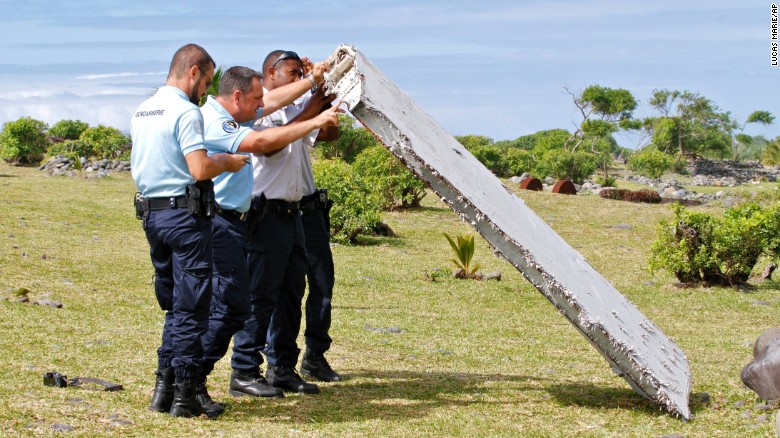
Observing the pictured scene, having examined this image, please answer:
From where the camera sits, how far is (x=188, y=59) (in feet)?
17.1

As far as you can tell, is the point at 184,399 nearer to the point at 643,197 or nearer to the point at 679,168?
the point at 643,197

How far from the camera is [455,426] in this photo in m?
5.38

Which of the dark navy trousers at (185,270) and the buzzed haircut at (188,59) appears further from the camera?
the buzzed haircut at (188,59)

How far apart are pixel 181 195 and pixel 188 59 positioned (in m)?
0.78

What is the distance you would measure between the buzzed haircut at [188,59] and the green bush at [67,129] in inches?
1570

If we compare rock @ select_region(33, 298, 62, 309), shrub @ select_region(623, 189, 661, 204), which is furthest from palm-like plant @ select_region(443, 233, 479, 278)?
shrub @ select_region(623, 189, 661, 204)

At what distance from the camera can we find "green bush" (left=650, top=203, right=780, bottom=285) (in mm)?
13234

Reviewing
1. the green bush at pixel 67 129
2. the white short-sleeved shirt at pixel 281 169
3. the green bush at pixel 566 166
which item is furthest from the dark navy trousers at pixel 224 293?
the green bush at pixel 67 129

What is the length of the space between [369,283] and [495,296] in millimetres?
1788

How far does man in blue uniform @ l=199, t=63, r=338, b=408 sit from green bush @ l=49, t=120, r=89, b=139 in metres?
39.7

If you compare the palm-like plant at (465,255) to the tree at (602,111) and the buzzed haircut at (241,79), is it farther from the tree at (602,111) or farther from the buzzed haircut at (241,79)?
the tree at (602,111)

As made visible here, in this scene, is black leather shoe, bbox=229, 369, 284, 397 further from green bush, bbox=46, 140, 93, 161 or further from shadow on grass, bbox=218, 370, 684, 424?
green bush, bbox=46, 140, 93, 161

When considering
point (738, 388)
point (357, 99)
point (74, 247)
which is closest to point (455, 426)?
point (357, 99)

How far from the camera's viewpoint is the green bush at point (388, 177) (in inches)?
875
